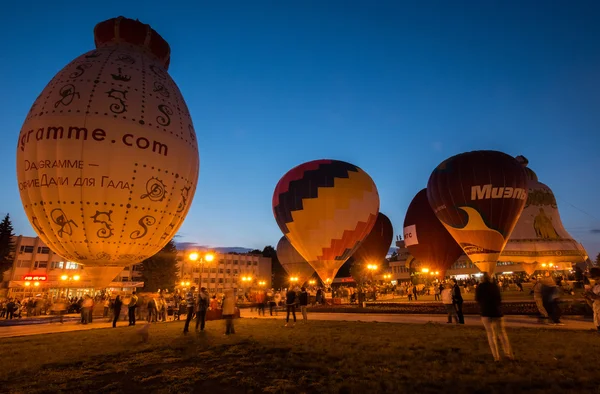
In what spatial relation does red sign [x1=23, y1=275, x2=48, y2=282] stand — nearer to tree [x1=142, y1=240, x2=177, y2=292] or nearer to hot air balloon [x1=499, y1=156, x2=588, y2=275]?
tree [x1=142, y1=240, x2=177, y2=292]

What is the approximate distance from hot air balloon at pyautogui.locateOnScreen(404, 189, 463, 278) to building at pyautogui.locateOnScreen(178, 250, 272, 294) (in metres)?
65.6

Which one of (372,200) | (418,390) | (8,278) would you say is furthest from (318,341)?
(8,278)

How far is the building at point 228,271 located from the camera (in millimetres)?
97688

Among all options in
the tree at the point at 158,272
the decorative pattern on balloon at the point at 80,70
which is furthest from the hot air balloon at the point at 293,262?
the decorative pattern on balloon at the point at 80,70

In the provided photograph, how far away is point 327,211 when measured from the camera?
25.1 m

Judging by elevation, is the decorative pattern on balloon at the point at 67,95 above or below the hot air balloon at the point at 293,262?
above

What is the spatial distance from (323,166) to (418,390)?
72.6ft

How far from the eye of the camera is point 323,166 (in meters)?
26.8

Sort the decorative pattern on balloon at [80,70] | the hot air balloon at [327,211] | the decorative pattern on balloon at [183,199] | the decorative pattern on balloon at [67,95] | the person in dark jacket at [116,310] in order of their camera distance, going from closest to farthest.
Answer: the decorative pattern on balloon at [67,95] < the decorative pattern on balloon at [80,70] < the decorative pattern on balloon at [183,199] < the person in dark jacket at [116,310] < the hot air balloon at [327,211]

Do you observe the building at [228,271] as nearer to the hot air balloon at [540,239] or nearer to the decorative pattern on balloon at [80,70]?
the hot air balloon at [540,239]

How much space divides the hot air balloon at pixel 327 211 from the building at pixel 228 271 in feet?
237

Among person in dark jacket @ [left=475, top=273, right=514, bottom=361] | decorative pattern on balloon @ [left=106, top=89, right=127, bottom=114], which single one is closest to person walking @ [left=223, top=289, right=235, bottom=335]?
decorative pattern on balloon @ [left=106, top=89, right=127, bottom=114]

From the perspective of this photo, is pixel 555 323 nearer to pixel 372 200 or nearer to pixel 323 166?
pixel 372 200

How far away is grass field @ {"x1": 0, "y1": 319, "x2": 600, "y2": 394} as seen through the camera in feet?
18.7
